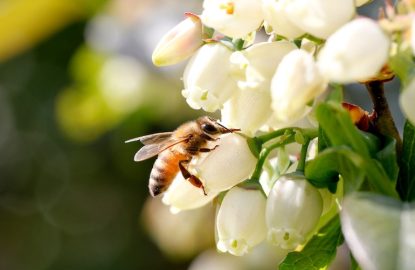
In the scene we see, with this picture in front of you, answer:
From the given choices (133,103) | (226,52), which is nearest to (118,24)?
(133,103)

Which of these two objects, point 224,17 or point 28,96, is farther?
point 28,96

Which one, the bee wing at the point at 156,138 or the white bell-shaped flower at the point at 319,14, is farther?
the bee wing at the point at 156,138

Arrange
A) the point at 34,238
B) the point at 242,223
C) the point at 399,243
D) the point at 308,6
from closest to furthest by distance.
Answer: the point at 399,243 → the point at 308,6 → the point at 242,223 → the point at 34,238

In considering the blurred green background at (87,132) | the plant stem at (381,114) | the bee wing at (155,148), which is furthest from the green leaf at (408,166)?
the blurred green background at (87,132)

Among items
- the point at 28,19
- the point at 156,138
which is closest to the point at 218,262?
the point at 28,19

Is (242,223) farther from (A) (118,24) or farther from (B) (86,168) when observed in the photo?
(B) (86,168)

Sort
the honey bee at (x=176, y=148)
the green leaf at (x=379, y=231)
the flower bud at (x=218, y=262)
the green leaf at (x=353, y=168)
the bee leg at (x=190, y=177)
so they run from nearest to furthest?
the green leaf at (x=379, y=231)
the green leaf at (x=353, y=168)
the bee leg at (x=190, y=177)
the honey bee at (x=176, y=148)
the flower bud at (x=218, y=262)

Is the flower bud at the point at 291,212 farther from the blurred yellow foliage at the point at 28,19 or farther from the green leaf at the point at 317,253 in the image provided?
the blurred yellow foliage at the point at 28,19
